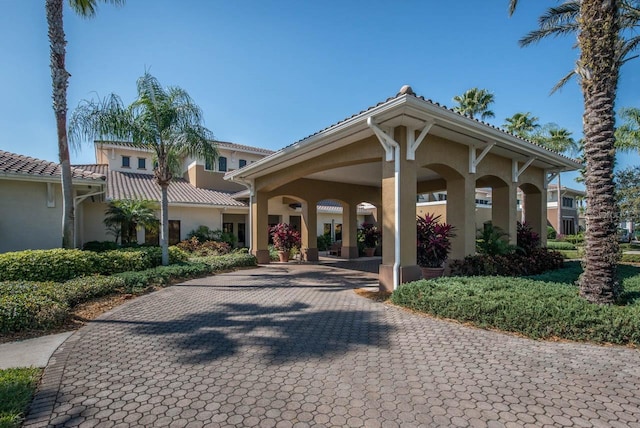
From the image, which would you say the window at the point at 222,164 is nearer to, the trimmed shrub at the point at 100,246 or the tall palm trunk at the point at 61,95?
the trimmed shrub at the point at 100,246

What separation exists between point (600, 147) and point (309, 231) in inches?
522

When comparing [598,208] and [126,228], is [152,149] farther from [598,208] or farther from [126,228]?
[598,208]

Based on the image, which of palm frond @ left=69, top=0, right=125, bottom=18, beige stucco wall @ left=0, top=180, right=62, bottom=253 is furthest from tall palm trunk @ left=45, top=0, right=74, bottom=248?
beige stucco wall @ left=0, top=180, right=62, bottom=253

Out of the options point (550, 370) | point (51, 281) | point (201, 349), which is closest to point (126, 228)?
point (51, 281)

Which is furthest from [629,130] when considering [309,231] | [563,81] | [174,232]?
[174,232]

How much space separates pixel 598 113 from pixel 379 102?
4.37 m

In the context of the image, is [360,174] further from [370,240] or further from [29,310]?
[29,310]

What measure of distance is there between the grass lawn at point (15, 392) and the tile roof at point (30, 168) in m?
9.37

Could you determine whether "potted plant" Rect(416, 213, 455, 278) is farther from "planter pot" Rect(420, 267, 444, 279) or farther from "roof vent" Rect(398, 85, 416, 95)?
"roof vent" Rect(398, 85, 416, 95)

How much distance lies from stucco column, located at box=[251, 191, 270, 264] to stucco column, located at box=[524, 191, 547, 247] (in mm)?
11999

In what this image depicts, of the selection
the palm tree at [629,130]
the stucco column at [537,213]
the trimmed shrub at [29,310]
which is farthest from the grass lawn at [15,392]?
the palm tree at [629,130]

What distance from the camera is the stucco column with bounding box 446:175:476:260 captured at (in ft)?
34.4

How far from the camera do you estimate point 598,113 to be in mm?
6562

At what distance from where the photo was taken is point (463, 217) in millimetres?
10453
